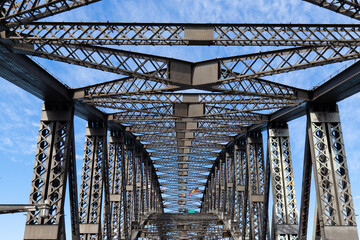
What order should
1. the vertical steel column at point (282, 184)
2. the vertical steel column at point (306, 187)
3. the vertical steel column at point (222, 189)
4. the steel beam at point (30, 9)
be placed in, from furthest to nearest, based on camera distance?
the vertical steel column at point (222, 189) < the vertical steel column at point (282, 184) < the vertical steel column at point (306, 187) < the steel beam at point (30, 9)

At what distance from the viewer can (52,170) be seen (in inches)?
761

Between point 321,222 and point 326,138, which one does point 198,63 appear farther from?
point 321,222

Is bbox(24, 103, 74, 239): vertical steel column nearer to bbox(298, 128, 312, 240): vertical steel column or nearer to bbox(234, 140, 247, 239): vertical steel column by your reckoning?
bbox(298, 128, 312, 240): vertical steel column

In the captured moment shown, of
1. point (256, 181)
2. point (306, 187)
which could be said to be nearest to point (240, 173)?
point (256, 181)

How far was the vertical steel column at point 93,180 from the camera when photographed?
2364 centimetres

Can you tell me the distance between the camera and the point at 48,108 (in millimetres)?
20562

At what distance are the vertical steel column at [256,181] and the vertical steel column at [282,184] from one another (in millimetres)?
3488

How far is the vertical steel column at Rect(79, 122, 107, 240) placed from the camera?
23642 mm

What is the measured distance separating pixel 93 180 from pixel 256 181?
1359 cm

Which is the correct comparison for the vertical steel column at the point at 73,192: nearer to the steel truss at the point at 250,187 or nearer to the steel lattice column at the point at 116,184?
the steel lattice column at the point at 116,184

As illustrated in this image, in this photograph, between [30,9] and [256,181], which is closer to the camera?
[30,9]

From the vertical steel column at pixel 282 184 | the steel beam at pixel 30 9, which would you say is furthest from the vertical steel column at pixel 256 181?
the steel beam at pixel 30 9

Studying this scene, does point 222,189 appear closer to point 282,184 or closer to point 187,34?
point 282,184

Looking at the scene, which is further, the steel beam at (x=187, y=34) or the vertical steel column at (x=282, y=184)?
the vertical steel column at (x=282, y=184)
